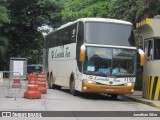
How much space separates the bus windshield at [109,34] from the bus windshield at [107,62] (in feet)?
1.16

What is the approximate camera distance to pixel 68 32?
24.9m

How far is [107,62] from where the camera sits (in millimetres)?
20547

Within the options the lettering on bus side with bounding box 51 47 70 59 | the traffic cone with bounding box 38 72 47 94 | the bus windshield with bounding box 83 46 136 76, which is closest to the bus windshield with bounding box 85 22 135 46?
the bus windshield with bounding box 83 46 136 76

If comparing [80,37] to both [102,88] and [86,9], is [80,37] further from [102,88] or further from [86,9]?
[86,9]

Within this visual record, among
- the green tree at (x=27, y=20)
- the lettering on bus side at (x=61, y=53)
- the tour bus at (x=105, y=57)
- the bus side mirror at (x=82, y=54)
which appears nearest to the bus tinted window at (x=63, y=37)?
the lettering on bus side at (x=61, y=53)

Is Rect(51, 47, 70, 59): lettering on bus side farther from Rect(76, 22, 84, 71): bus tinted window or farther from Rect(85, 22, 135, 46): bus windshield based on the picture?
Rect(85, 22, 135, 46): bus windshield

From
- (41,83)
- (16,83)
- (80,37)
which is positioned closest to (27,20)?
(16,83)

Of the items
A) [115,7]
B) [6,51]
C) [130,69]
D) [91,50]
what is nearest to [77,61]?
[91,50]

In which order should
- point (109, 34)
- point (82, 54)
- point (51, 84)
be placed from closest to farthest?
point (82, 54) → point (109, 34) → point (51, 84)

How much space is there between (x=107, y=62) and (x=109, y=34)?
4.50ft

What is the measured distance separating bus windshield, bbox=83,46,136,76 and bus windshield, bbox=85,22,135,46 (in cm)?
35

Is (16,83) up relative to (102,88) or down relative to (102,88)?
up

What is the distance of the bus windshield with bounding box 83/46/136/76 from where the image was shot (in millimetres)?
20500

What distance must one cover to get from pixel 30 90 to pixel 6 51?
32.7 metres
